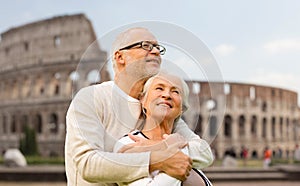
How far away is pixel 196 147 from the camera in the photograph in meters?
1.49

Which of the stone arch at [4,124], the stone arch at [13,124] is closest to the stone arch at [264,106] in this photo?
the stone arch at [13,124]

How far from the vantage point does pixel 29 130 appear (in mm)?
21281

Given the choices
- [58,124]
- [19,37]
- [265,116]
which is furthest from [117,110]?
[265,116]

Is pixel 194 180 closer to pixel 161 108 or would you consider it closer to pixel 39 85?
pixel 161 108

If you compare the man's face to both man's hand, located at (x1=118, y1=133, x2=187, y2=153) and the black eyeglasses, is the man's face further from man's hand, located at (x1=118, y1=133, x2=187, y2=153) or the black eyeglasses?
man's hand, located at (x1=118, y1=133, x2=187, y2=153)

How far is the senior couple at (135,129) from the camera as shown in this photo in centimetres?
137

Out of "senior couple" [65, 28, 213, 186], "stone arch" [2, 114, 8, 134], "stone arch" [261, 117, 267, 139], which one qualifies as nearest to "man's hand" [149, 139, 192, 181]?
"senior couple" [65, 28, 213, 186]

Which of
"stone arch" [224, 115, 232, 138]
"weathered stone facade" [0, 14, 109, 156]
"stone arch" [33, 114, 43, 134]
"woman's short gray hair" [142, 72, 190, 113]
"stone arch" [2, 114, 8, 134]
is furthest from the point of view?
"stone arch" [224, 115, 232, 138]

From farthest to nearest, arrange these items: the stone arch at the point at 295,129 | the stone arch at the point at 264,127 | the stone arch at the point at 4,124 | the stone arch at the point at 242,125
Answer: the stone arch at the point at 295,129 < the stone arch at the point at 264,127 < the stone arch at the point at 242,125 < the stone arch at the point at 4,124

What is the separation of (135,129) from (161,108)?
0.15 meters

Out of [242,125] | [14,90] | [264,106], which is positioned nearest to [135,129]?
[14,90]

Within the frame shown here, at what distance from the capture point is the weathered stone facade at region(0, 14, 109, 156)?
27.5 meters

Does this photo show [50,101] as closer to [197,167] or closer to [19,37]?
[19,37]

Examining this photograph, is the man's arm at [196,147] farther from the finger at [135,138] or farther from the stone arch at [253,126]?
the stone arch at [253,126]
